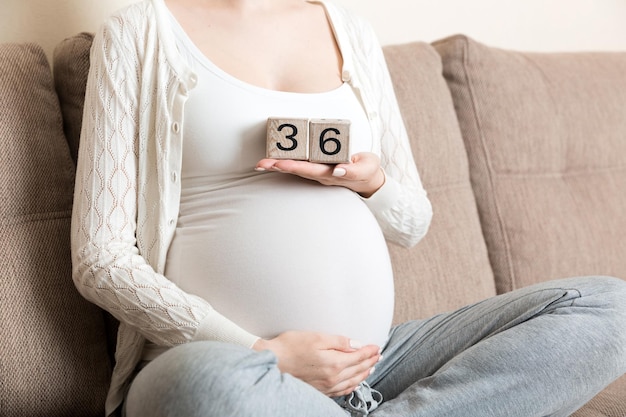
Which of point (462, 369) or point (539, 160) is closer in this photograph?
point (462, 369)

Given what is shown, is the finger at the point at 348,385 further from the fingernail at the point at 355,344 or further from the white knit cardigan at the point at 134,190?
the white knit cardigan at the point at 134,190

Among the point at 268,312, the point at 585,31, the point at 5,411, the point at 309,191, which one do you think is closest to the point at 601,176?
the point at 585,31

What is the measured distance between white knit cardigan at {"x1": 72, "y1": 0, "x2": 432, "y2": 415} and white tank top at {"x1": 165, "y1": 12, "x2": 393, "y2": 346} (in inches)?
1.4

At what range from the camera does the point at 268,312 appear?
3.88 ft

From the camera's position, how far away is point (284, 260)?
120 centimetres

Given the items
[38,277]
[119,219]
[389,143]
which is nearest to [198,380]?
[119,219]

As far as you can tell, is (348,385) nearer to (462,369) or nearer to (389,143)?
(462,369)

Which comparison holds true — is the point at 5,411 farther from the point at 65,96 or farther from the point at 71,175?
the point at 65,96

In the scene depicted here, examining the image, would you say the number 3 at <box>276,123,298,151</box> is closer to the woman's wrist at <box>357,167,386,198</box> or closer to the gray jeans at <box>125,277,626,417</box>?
the woman's wrist at <box>357,167,386,198</box>

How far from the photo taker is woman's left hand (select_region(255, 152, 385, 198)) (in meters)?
1.23

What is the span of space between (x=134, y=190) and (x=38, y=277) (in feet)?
0.72

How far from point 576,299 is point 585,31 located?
1426 mm

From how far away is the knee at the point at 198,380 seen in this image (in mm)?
916

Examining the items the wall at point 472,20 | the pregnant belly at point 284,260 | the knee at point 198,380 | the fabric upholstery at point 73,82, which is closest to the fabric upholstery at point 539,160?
the wall at point 472,20
